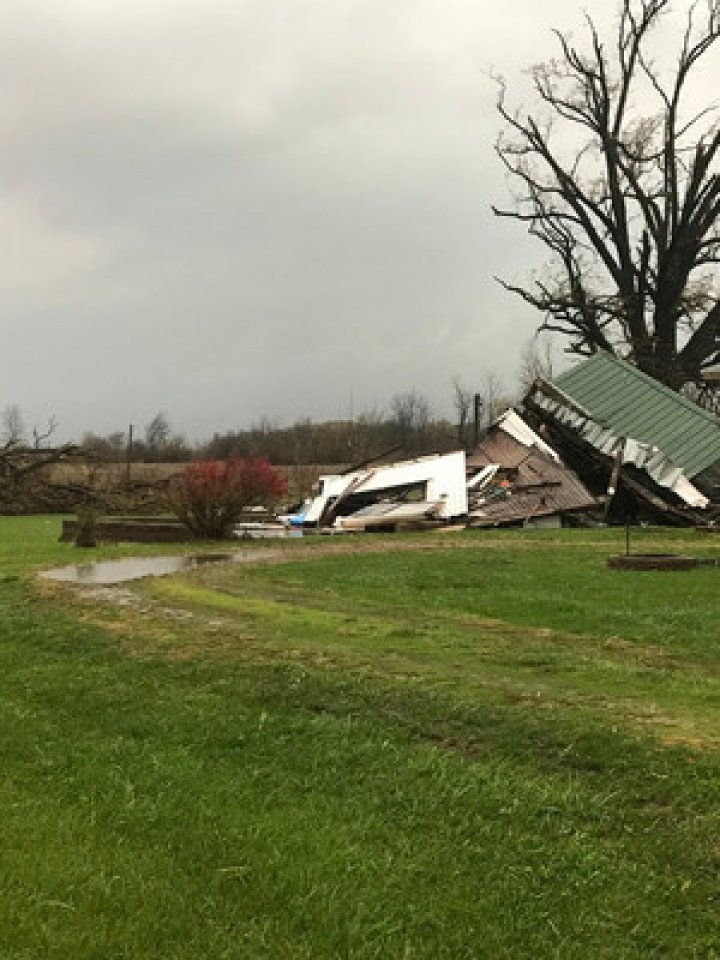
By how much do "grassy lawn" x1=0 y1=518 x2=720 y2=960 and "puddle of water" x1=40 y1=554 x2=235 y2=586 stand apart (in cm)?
368

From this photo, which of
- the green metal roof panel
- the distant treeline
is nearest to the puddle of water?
the green metal roof panel

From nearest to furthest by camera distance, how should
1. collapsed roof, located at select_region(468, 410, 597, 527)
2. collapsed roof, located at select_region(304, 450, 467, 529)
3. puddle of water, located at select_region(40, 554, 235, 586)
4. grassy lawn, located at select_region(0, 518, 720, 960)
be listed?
grassy lawn, located at select_region(0, 518, 720, 960)
puddle of water, located at select_region(40, 554, 235, 586)
collapsed roof, located at select_region(304, 450, 467, 529)
collapsed roof, located at select_region(468, 410, 597, 527)

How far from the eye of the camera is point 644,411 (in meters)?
26.3

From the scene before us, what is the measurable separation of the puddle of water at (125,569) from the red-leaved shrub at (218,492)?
3399 millimetres

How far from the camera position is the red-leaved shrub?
19156mm

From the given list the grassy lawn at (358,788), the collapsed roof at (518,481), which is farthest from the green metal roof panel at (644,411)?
the grassy lawn at (358,788)

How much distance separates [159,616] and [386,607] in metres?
2.30

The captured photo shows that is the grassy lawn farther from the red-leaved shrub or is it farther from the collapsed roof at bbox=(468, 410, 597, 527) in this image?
the collapsed roof at bbox=(468, 410, 597, 527)

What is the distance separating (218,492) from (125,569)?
5.49m

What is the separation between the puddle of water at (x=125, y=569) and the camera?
40.8 feet

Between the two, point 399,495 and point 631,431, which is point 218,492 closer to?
point 399,495

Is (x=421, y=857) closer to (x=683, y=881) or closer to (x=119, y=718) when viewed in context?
(x=683, y=881)

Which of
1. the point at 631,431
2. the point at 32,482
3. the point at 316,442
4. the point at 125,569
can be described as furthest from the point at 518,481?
the point at 316,442

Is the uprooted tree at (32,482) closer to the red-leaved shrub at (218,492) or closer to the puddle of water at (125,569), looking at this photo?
the red-leaved shrub at (218,492)
